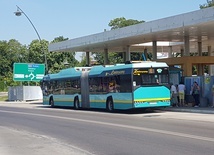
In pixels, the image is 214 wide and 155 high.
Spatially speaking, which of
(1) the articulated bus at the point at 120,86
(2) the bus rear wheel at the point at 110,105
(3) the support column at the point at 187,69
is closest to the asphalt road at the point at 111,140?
(1) the articulated bus at the point at 120,86

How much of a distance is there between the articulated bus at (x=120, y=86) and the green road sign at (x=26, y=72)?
23.5 m

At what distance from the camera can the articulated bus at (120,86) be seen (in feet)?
79.0

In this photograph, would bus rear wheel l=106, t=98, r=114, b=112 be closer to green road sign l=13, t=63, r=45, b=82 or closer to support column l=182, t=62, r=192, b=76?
support column l=182, t=62, r=192, b=76

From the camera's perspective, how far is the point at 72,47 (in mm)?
40875

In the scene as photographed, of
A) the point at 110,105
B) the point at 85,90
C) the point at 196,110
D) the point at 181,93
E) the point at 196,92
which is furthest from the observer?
the point at 85,90

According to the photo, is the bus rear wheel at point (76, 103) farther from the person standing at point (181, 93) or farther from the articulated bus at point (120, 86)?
the person standing at point (181, 93)

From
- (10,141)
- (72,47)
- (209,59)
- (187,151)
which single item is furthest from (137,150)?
(72,47)

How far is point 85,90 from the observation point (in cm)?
2988

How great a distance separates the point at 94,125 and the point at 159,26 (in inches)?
503

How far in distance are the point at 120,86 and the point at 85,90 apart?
532 cm

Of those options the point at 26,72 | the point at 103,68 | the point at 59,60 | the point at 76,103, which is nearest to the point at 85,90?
the point at 76,103

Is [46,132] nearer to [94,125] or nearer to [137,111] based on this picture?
[94,125]

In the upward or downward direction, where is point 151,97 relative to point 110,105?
upward

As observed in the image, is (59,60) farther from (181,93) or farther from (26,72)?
(181,93)
